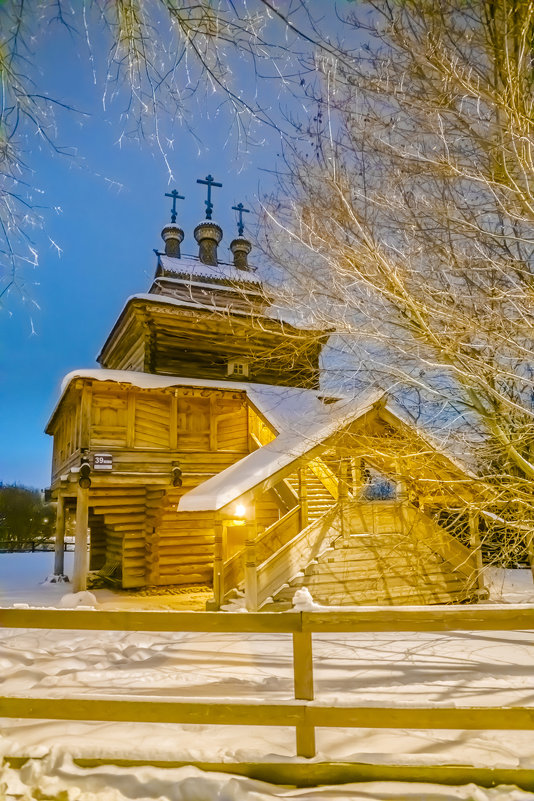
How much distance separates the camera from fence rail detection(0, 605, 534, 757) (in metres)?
3.02

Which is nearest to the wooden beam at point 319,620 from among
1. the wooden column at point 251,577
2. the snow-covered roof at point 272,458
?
the snow-covered roof at point 272,458

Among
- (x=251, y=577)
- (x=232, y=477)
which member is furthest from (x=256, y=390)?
(x=251, y=577)

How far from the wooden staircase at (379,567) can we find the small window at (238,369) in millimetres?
7148

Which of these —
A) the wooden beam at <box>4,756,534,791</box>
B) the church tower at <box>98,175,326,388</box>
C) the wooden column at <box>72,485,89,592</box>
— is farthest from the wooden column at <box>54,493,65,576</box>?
the wooden beam at <box>4,756,534,791</box>

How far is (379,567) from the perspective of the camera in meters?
10.6

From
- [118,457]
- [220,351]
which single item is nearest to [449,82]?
[118,457]

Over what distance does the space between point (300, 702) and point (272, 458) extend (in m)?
7.28

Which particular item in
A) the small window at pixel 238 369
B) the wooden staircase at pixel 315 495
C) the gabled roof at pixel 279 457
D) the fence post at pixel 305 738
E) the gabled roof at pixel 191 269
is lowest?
the fence post at pixel 305 738

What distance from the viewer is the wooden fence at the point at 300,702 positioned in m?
3.00

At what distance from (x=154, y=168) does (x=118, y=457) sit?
10.6 metres

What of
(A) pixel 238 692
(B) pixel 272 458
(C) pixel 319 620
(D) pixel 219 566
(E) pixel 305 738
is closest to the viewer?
(E) pixel 305 738

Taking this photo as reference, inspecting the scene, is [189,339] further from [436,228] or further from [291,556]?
[436,228]

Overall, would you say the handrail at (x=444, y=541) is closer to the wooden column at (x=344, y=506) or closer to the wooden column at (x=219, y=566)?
the wooden column at (x=344, y=506)

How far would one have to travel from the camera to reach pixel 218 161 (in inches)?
131
